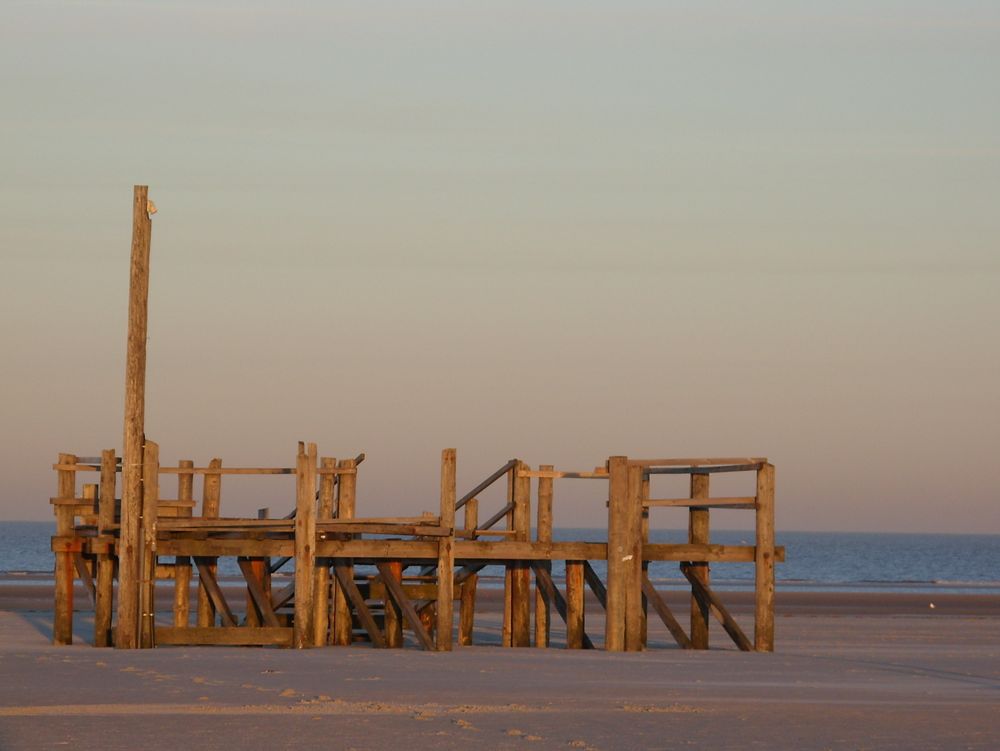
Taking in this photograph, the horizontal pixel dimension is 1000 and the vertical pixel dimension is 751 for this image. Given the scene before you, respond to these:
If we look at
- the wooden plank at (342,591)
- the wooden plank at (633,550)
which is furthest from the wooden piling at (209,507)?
the wooden plank at (633,550)

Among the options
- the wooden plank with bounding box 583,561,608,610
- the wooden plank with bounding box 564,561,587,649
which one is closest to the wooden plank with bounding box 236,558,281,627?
the wooden plank with bounding box 564,561,587,649

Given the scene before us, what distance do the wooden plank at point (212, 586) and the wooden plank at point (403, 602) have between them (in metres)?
2.59

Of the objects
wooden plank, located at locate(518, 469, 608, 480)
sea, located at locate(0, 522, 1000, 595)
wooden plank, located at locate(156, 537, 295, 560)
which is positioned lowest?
sea, located at locate(0, 522, 1000, 595)

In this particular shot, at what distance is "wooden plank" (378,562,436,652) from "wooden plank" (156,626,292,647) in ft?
5.03

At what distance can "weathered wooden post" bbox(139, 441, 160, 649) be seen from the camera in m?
22.0

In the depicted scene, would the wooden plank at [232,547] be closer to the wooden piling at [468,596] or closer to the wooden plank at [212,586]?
the wooden plank at [212,586]

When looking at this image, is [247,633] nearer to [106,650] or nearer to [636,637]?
[106,650]

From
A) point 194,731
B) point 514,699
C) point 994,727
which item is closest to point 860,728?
point 994,727

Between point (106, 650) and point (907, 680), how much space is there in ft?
34.2

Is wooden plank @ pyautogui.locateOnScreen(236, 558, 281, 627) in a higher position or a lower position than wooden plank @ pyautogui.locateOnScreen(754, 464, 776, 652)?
lower

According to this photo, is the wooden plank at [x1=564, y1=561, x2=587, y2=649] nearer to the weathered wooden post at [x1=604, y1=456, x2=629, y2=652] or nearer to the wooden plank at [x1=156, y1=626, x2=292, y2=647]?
the weathered wooden post at [x1=604, y1=456, x2=629, y2=652]

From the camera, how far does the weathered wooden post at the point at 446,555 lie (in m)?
22.1

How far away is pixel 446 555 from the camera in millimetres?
22516

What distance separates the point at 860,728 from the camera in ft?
46.5
